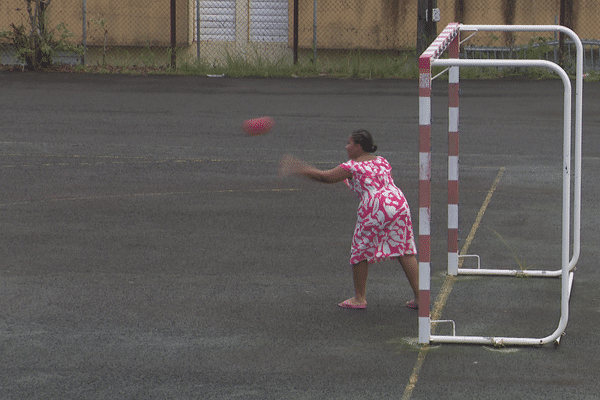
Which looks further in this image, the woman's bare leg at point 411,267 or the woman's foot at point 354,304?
A: the woman's foot at point 354,304

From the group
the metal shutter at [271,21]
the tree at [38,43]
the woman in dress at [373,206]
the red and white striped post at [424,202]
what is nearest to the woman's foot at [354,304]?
the woman in dress at [373,206]

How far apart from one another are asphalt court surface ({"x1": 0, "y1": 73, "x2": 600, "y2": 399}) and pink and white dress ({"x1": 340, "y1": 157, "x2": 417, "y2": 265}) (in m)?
0.53

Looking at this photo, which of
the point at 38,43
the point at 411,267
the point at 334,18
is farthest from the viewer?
the point at 334,18

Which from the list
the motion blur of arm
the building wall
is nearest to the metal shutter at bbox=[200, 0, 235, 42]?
the building wall

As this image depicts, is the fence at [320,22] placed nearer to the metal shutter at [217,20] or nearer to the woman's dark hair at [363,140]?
the metal shutter at [217,20]

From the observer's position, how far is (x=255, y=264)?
9391mm

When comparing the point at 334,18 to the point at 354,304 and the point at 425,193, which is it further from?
the point at 425,193

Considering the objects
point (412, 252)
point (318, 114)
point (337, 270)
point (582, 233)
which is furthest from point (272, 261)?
point (318, 114)

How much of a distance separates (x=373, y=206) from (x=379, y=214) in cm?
8

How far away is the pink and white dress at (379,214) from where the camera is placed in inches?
304

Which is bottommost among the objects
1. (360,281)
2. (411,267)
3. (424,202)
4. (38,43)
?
(360,281)

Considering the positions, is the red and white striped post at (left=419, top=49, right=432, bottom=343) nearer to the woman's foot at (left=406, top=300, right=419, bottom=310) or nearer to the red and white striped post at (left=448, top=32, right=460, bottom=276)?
the woman's foot at (left=406, top=300, right=419, bottom=310)

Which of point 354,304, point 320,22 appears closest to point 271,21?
point 320,22

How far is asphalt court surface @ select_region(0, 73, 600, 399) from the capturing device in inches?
260
